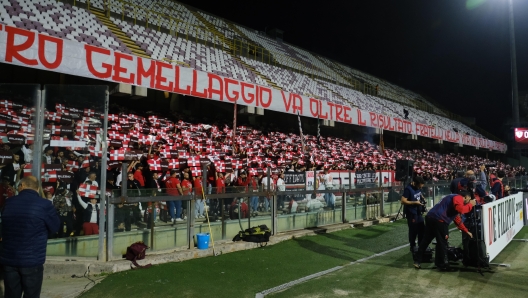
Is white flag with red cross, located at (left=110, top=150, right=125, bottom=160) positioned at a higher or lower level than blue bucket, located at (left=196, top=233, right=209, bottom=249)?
higher

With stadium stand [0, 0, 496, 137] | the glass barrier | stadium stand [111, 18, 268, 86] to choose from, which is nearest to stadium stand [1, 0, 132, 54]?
stadium stand [0, 0, 496, 137]

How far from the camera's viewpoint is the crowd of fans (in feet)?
20.9

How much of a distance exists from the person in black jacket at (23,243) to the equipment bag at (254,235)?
5100mm

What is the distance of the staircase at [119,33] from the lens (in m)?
15.5

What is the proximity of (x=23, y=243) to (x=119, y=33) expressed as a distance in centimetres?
1416

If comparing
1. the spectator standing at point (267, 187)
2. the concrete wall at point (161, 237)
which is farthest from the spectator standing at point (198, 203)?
the spectator standing at point (267, 187)

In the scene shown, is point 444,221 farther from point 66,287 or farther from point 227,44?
point 227,44

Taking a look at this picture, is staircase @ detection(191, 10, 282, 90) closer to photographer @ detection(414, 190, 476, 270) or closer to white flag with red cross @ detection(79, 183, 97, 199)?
photographer @ detection(414, 190, 476, 270)

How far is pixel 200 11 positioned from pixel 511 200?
24029mm

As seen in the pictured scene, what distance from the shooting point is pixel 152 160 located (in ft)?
35.6

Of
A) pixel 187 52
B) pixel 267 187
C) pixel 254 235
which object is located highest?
pixel 187 52

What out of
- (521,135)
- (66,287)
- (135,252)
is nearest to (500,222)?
(135,252)

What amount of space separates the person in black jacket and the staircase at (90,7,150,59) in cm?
1193

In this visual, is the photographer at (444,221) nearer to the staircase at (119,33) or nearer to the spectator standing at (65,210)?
the spectator standing at (65,210)
